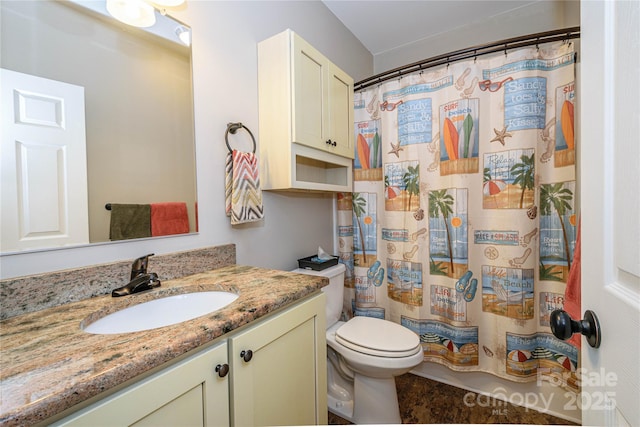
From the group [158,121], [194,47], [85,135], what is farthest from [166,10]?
[85,135]

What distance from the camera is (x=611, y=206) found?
0.46 meters

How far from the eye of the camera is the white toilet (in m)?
1.34

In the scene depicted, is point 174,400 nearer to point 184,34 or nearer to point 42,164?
point 42,164

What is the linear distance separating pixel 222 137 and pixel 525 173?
1.61 m

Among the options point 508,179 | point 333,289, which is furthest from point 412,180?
point 333,289

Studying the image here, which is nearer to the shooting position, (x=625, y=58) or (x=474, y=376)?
(x=625, y=58)

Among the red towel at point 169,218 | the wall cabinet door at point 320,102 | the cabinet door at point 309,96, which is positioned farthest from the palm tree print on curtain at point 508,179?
the red towel at point 169,218

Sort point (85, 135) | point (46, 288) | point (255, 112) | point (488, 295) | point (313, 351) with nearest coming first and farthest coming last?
point (46, 288)
point (85, 135)
point (313, 351)
point (255, 112)
point (488, 295)

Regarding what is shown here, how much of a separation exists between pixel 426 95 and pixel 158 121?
5.03 ft

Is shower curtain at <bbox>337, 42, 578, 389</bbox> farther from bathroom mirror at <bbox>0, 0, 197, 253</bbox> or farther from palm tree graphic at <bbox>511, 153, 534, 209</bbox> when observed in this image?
bathroom mirror at <bbox>0, 0, 197, 253</bbox>

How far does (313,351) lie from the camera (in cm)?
103

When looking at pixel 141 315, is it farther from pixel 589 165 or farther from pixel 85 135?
pixel 589 165

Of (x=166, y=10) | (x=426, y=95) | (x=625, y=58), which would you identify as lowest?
(x=625, y=58)

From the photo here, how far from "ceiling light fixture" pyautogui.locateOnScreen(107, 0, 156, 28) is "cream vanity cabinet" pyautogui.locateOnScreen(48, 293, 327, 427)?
1200mm
